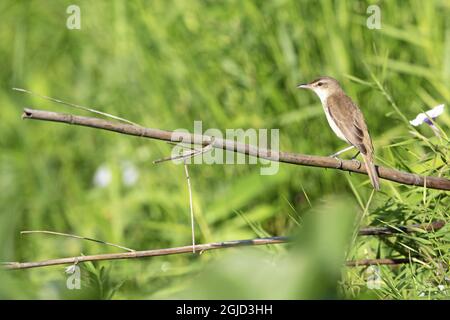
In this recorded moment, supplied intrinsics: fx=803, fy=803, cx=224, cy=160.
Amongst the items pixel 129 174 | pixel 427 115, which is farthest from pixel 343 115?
pixel 129 174

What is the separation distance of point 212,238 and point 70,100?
212 centimetres

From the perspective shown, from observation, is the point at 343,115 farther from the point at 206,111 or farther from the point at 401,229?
the point at 401,229

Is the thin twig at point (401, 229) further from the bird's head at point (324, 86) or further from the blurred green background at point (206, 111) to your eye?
the bird's head at point (324, 86)

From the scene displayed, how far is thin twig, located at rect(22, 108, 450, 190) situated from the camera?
176 centimetres

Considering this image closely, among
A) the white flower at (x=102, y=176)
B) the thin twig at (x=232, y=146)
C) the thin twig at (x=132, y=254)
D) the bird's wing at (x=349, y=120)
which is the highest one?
the bird's wing at (x=349, y=120)

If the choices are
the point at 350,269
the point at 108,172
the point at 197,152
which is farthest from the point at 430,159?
the point at 108,172

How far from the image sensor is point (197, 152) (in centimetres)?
219

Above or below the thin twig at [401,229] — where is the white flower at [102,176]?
above

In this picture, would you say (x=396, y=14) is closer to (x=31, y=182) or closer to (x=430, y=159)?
(x=430, y=159)

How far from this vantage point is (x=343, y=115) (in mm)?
4008

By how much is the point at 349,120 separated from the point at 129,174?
1.88 m

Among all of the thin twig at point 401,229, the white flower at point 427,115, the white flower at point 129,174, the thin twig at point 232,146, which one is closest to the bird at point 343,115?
the white flower at point 427,115

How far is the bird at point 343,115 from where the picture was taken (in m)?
3.79

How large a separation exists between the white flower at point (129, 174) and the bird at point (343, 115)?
4.73 ft
